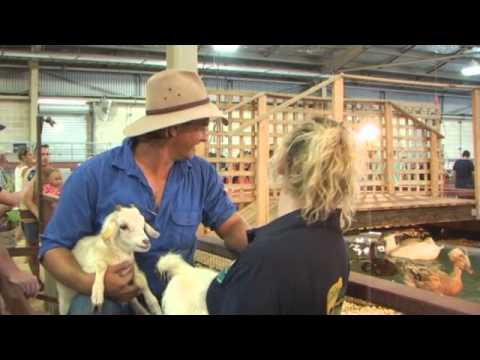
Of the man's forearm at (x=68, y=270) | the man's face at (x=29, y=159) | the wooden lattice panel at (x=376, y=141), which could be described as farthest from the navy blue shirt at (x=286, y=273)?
the wooden lattice panel at (x=376, y=141)

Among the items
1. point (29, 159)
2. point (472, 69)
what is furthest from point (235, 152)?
point (472, 69)

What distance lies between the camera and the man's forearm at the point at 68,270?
0.90m

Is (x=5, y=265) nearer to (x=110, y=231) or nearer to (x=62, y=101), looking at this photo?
(x=110, y=231)

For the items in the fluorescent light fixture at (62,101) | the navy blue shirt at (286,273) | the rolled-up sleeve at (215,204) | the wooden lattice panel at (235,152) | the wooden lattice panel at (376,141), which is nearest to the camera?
the navy blue shirt at (286,273)

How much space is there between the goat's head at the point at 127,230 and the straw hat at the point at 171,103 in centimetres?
17

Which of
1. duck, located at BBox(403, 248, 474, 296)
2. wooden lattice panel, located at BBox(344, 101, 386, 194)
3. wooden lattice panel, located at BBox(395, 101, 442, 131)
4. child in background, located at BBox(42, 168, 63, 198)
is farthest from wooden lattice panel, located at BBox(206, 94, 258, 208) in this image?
wooden lattice panel, located at BBox(395, 101, 442, 131)

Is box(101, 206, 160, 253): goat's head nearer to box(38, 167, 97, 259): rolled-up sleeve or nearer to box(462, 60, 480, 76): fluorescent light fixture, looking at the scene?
box(38, 167, 97, 259): rolled-up sleeve

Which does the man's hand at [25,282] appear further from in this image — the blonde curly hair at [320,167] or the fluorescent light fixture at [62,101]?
the fluorescent light fixture at [62,101]

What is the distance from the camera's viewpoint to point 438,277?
8.75ft

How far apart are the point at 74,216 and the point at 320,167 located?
0.48m

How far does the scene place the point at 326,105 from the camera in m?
4.96

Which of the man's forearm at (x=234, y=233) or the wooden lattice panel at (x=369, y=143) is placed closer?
the man's forearm at (x=234, y=233)

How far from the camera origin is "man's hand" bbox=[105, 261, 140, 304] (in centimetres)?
89
